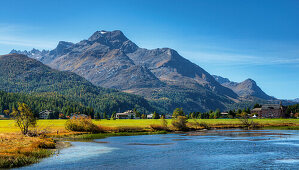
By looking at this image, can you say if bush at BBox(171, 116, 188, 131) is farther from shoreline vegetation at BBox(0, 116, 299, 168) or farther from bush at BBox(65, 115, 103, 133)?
bush at BBox(65, 115, 103, 133)

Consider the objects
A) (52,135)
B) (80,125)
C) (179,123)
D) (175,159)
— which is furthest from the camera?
(179,123)

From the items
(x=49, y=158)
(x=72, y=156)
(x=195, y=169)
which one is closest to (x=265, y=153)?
(x=195, y=169)

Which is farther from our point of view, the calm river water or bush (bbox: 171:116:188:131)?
bush (bbox: 171:116:188:131)

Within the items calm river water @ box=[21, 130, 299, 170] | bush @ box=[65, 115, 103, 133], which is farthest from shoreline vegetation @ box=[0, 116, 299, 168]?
calm river water @ box=[21, 130, 299, 170]

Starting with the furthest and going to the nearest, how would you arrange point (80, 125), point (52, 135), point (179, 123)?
point (179, 123) < point (80, 125) < point (52, 135)

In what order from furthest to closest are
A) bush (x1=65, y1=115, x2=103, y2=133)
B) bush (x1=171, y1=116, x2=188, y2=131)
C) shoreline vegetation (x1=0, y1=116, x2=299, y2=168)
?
1. bush (x1=171, y1=116, x2=188, y2=131)
2. bush (x1=65, y1=115, x2=103, y2=133)
3. shoreline vegetation (x1=0, y1=116, x2=299, y2=168)

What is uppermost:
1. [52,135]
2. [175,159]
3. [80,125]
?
[80,125]

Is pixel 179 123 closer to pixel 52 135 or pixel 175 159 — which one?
pixel 52 135

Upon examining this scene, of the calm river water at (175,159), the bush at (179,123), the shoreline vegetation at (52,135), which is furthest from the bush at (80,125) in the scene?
the calm river water at (175,159)

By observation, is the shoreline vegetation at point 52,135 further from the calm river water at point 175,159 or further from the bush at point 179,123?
the calm river water at point 175,159

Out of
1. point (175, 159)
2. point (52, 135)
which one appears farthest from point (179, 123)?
point (175, 159)

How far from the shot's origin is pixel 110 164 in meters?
52.6

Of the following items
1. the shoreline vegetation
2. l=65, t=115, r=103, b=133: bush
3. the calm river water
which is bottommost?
the calm river water

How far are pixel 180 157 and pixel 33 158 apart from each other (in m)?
27.8
